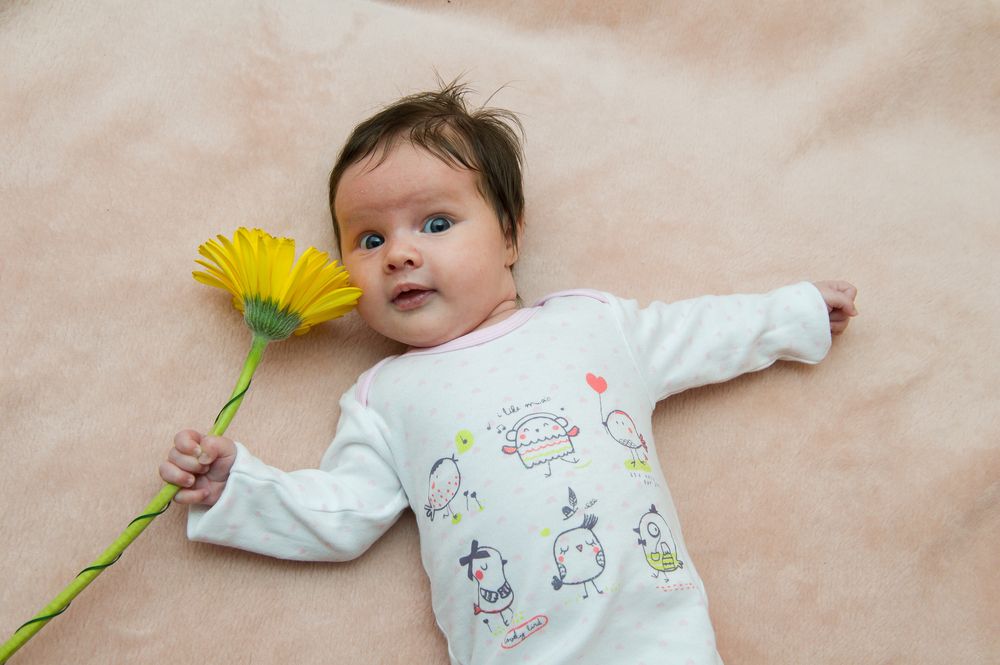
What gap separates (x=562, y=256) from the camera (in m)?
1.47

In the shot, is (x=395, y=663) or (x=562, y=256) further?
(x=562, y=256)

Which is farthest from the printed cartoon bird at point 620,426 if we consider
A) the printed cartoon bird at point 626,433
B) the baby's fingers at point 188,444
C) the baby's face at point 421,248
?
the baby's fingers at point 188,444

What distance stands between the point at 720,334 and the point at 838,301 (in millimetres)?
223

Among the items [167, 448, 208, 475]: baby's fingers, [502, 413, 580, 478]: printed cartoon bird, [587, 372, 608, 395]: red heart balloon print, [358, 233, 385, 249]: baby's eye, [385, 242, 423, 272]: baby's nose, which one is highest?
[385, 242, 423, 272]: baby's nose

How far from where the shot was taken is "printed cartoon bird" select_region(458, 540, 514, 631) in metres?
1.09

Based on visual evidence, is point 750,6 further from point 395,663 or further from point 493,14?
point 395,663

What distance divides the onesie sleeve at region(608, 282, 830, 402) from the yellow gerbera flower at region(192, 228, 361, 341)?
44 centimetres

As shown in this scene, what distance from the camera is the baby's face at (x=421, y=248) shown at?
1223mm

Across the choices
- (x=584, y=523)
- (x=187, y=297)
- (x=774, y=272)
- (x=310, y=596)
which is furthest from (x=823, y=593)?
(x=187, y=297)

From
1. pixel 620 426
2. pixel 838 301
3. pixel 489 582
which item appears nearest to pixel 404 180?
pixel 620 426

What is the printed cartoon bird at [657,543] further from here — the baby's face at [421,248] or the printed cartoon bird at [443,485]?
the baby's face at [421,248]

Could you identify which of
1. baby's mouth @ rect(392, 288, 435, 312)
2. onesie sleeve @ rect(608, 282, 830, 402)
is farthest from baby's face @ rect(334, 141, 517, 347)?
onesie sleeve @ rect(608, 282, 830, 402)

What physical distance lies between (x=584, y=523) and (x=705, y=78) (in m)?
0.97

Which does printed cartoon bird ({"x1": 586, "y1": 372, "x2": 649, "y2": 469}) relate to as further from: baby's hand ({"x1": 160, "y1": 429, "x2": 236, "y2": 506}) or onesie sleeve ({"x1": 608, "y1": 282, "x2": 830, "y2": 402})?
baby's hand ({"x1": 160, "y1": 429, "x2": 236, "y2": 506})
